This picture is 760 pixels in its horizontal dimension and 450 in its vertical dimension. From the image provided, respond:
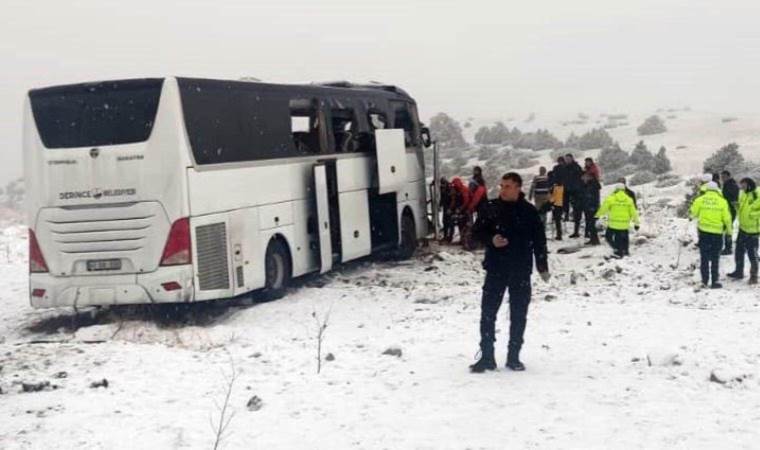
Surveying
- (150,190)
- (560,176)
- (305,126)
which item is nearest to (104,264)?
(150,190)

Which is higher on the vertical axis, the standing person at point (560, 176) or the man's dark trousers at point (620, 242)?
the standing person at point (560, 176)

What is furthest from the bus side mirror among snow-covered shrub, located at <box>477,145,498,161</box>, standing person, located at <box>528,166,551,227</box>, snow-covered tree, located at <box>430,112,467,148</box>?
snow-covered tree, located at <box>430,112,467,148</box>

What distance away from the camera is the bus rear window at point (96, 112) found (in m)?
11.9

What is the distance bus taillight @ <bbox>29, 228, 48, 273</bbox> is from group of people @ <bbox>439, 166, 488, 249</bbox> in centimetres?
1020

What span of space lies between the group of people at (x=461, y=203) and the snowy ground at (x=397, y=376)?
6.80 m

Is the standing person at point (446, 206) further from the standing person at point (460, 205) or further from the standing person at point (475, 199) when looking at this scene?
the standing person at point (475, 199)

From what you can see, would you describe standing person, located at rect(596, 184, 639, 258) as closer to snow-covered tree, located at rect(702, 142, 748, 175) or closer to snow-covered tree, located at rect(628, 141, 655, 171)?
snow-covered tree, located at rect(702, 142, 748, 175)

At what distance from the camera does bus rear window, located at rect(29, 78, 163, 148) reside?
11.9m

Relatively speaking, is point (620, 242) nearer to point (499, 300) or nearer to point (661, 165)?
point (499, 300)

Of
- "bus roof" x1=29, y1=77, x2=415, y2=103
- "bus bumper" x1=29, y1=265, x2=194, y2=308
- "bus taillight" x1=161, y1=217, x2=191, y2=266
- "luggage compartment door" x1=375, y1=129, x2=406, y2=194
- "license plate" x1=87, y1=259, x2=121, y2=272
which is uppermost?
"bus roof" x1=29, y1=77, x2=415, y2=103

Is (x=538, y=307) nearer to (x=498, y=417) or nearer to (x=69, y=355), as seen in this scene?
(x=498, y=417)

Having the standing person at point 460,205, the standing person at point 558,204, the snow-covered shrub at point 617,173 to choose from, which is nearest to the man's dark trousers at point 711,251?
the standing person at point 558,204

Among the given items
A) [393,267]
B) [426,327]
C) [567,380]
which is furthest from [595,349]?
[393,267]

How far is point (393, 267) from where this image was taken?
18328 mm
